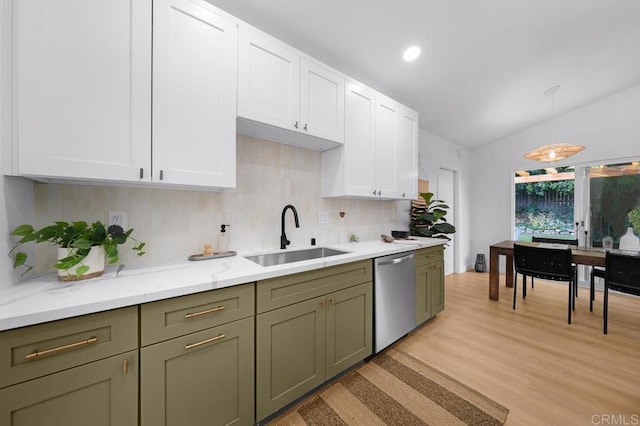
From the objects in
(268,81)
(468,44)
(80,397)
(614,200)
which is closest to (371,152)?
(268,81)

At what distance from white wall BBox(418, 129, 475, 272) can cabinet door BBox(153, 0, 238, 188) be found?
10.8 ft

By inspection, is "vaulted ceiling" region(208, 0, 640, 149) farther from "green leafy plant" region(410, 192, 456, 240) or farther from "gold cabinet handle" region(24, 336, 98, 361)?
"gold cabinet handle" region(24, 336, 98, 361)

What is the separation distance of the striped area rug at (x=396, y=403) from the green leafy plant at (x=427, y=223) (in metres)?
1.96

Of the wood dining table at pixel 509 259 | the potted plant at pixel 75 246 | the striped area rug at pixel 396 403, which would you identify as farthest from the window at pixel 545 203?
the potted plant at pixel 75 246

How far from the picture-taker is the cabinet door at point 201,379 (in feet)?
3.34

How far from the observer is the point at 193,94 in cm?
138

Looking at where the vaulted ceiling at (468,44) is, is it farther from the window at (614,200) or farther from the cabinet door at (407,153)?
the window at (614,200)

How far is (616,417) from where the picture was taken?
148 centimetres

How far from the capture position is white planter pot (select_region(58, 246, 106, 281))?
1105mm

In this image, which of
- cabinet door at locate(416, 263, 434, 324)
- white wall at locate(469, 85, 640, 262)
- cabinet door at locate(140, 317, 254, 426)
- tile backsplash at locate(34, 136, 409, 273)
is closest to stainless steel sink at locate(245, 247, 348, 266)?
tile backsplash at locate(34, 136, 409, 273)

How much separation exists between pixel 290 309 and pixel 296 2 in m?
2.03

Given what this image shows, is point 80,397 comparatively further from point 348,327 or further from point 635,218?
point 635,218

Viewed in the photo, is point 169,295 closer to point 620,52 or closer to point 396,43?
point 396,43

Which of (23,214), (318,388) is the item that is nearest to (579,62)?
(318,388)
